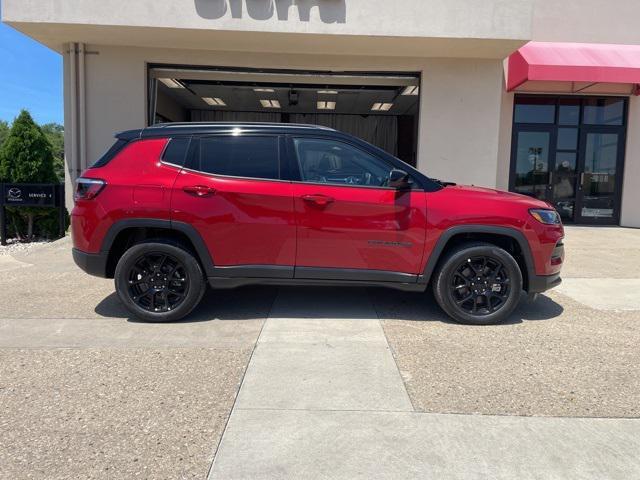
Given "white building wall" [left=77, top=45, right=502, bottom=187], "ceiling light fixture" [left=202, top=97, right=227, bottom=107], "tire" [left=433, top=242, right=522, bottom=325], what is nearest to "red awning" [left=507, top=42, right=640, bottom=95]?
"white building wall" [left=77, top=45, right=502, bottom=187]

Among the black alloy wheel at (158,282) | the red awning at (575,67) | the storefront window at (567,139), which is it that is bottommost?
the black alloy wheel at (158,282)

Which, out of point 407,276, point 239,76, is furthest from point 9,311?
point 239,76

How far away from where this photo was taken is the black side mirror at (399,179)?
4703 millimetres

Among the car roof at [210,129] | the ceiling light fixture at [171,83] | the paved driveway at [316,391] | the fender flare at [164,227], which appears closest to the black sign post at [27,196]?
the paved driveway at [316,391]

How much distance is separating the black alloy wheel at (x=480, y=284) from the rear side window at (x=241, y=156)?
2017 millimetres

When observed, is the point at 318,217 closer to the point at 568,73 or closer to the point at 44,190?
the point at 44,190

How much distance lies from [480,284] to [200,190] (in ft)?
9.22

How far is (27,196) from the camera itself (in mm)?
9891

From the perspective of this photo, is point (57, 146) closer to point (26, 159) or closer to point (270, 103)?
point (270, 103)

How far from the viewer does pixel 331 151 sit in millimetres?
5004

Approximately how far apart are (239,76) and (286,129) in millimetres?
7553

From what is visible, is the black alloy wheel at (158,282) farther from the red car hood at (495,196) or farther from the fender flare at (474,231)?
the red car hood at (495,196)

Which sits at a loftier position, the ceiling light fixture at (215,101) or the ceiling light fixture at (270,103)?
the ceiling light fixture at (270,103)

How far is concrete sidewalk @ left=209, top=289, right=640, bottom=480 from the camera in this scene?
264 cm
